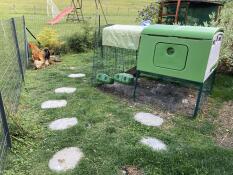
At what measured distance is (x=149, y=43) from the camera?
13.4ft

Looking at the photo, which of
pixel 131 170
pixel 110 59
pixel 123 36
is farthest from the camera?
pixel 110 59

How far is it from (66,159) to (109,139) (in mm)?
627

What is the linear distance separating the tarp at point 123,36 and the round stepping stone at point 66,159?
2086 millimetres

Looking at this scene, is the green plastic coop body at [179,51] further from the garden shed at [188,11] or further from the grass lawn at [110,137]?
the garden shed at [188,11]

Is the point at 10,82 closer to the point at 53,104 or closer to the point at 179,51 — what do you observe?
the point at 53,104

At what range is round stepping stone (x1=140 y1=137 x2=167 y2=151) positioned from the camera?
3177 millimetres

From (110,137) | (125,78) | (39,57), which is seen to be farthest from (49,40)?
(110,137)

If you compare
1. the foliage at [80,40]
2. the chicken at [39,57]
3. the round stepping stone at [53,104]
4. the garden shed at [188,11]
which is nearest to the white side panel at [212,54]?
the round stepping stone at [53,104]

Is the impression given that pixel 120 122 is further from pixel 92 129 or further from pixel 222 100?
pixel 222 100

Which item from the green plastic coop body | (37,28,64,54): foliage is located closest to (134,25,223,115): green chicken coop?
the green plastic coop body

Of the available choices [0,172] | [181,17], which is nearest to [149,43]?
[0,172]

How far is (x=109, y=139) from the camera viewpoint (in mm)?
3328

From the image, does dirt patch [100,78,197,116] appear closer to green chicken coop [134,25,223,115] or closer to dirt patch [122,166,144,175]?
green chicken coop [134,25,223,115]

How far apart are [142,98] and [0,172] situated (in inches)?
104
